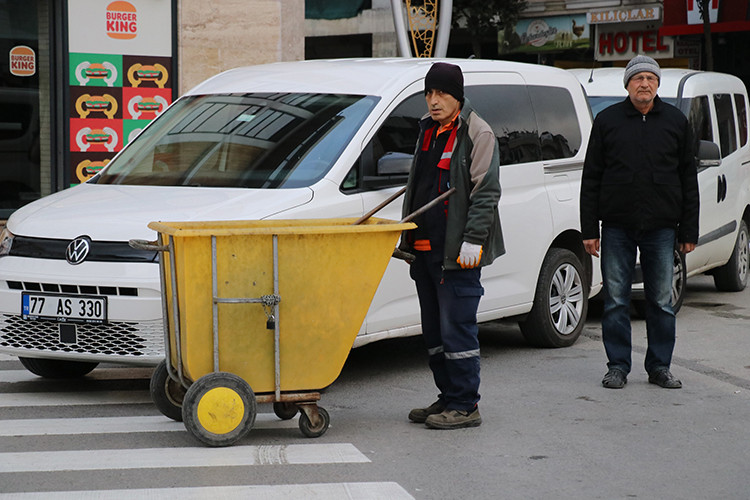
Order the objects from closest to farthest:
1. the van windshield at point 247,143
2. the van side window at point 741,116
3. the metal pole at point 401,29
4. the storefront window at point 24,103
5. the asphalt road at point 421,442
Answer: the asphalt road at point 421,442
the van windshield at point 247,143
the van side window at point 741,116
the storefront window at point 24,103
the metal pole at point 401,29

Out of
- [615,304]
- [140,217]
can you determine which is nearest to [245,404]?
[140,217]

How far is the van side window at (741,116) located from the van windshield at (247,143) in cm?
545

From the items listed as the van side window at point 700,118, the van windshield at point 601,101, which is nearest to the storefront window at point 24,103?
the van windshield at point 601,101

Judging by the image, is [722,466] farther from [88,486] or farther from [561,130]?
[561,130]

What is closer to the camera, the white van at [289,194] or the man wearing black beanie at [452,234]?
the man wearing black beanie at [452,234]

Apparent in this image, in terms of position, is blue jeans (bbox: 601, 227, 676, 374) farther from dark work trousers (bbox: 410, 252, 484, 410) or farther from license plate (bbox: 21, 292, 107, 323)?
license plate (bbox: 21, 292, 107, 323)

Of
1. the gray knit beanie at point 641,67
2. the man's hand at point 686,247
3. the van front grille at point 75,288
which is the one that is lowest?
the van front grille at point 75,288

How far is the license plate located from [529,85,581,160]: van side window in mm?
3572

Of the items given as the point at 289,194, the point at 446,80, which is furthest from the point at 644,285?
the point at 289,194

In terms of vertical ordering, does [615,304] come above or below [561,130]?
below

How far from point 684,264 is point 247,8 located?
6.48 meters

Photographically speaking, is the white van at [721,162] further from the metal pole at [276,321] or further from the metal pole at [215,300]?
the metal pole at [215,300]

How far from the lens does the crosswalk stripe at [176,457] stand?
548 cm

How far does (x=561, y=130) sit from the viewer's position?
8992 millimetres
